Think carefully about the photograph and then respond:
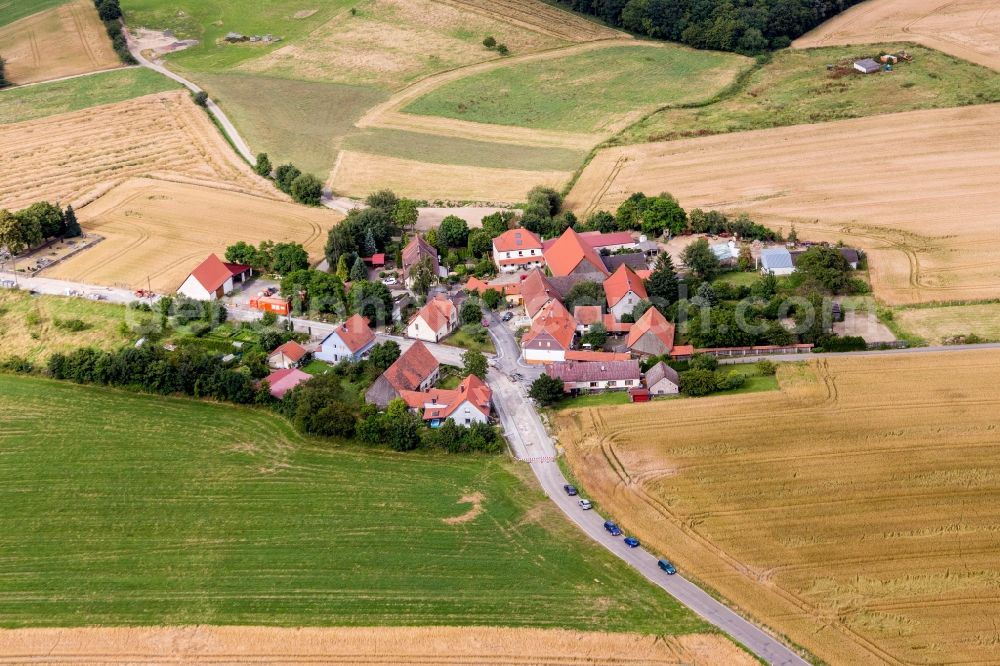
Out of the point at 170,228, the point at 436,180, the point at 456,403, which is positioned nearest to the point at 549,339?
the point at 456,403

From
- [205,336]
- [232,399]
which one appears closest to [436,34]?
[205,336]

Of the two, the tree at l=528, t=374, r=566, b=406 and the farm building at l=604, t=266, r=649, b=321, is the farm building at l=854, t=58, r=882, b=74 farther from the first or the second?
the tree at l=528, t=374, r=566, b=406

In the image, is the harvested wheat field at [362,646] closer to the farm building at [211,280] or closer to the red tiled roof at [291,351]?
the red tiled roof at [291,351]

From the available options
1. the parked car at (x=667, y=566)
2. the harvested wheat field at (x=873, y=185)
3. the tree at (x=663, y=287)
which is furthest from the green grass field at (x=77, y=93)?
the parked car at (x=667, y=566)

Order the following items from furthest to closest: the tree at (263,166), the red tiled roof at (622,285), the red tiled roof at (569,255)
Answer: the tree at (263,166) < the red tiled roof at (569,255) < the red tiled roof at (622,285)

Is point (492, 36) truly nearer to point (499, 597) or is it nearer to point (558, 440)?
point (558, 440)

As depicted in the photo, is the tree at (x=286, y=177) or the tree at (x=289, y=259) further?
the tree at (x=286, y=177)

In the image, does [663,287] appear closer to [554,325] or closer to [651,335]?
[651,335]
